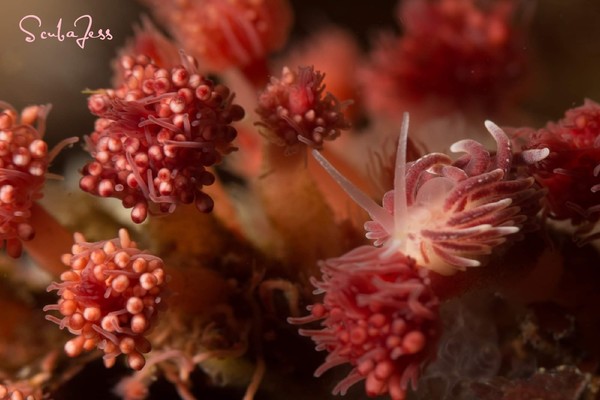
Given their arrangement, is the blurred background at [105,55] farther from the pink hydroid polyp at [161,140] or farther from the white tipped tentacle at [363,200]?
the white tipped tentacle at [363,200]

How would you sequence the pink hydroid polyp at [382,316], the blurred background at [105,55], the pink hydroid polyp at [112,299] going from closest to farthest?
the pink hydroid polyp at [382,316] < the pink hydroid polyp at [112,299] < the blurred background at [105,55]

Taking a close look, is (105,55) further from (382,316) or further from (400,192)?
(382,316)

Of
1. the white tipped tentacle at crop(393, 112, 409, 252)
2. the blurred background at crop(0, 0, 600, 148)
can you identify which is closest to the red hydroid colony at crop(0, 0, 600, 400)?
the white tipped tentacle at crop(393, 112, 409, 252)

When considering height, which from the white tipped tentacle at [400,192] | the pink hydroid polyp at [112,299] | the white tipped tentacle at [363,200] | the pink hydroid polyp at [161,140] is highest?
the white tipped tentacle at [400,192]

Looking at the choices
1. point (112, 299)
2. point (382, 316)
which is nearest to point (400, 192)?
point (382, 316)

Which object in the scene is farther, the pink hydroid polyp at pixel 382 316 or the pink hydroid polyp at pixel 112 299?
the pink hydroid polyp at pixel 112 299

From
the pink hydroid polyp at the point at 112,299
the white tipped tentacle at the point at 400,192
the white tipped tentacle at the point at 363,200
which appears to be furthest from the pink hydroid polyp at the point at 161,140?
the white tipped tentacle at the point at 400,192

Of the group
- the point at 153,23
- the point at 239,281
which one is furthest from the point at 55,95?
the point at 239,281
